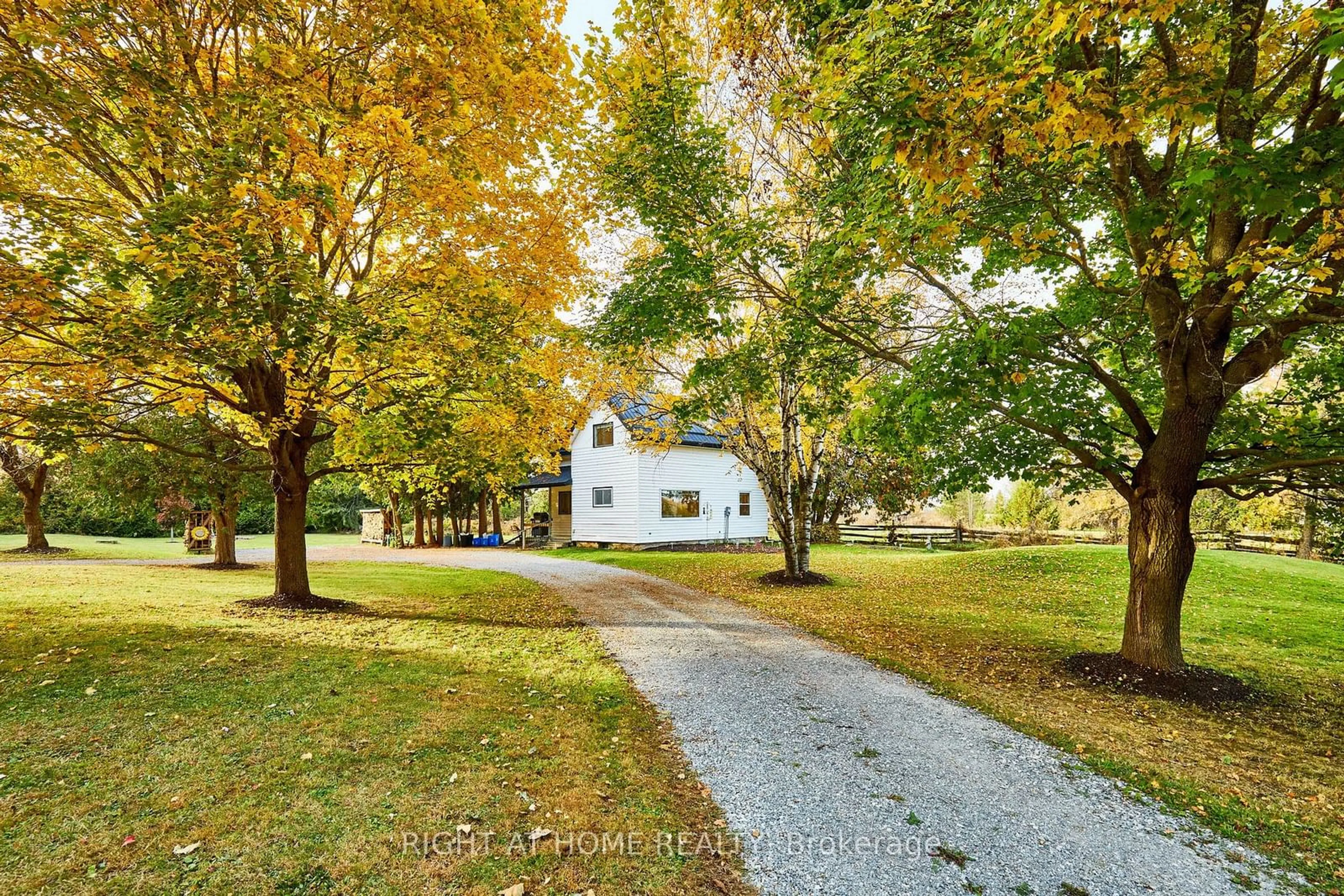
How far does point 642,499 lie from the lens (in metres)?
23.6

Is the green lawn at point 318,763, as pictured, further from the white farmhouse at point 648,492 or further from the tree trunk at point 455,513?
the tree trunk at point 455,513

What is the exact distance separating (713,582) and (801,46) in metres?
11.3

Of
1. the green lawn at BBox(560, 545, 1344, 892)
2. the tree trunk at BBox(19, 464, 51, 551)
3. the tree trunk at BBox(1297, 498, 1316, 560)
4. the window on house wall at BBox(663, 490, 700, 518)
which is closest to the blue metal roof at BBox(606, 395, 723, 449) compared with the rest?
the green lawn at BBox(560, 545, 1344, 892)

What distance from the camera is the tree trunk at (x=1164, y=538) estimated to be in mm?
6234

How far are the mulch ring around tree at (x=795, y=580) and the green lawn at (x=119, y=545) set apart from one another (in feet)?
68.1

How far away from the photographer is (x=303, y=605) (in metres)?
10.4

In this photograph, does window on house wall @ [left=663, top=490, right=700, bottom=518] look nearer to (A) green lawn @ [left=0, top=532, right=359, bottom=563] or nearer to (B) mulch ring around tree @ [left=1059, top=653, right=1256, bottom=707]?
(A) green lawn @ [left=0, top=532, right=359, bottom=563]

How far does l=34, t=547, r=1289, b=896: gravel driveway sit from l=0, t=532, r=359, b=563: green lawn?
902 inches

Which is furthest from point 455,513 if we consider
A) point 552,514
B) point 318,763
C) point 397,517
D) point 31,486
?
point 318,763

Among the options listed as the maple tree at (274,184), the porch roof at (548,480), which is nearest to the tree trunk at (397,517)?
the porch roof at (548,480)

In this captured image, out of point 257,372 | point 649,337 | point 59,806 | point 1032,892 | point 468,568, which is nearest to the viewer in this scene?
point 1032,892

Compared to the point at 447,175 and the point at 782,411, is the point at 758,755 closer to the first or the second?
the point at 447,175

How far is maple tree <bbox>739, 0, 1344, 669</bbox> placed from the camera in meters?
3.88

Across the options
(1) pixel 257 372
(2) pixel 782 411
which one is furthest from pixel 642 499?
(1) pixel 257 372
